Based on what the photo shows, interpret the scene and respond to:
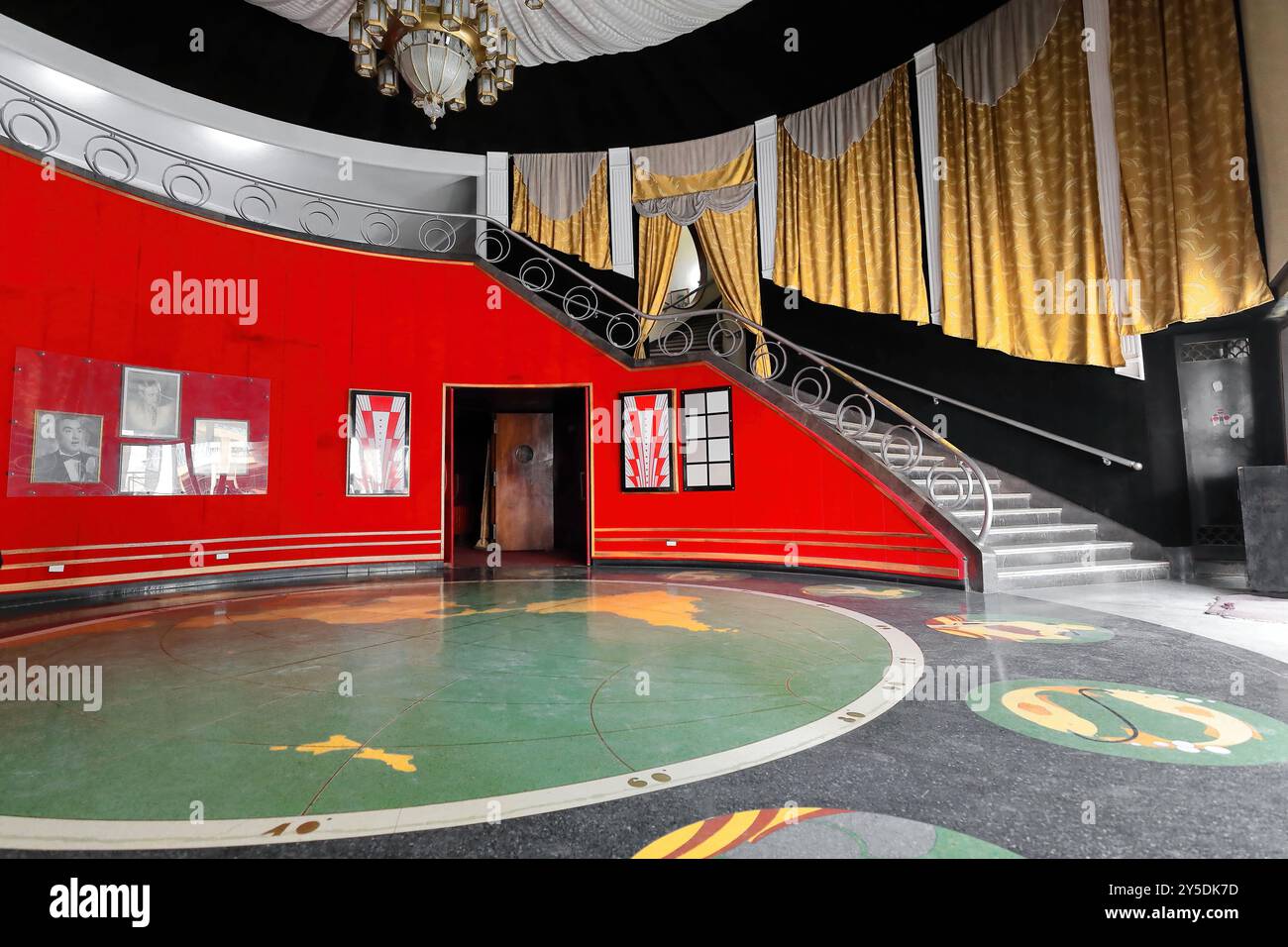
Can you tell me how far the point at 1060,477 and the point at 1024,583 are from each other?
1918 mm

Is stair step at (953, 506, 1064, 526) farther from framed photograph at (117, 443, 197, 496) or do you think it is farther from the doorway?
framed photograph at (117, 443, 197, 496)

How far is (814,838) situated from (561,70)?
10244mm

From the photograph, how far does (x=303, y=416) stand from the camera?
6.57 meters

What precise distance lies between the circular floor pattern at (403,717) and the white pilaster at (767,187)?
5.60 metres

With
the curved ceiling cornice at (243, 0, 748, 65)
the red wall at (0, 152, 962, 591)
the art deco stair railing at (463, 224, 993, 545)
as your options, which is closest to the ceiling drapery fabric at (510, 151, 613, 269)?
the art deco stair railing at (463, 224, 993, 545)

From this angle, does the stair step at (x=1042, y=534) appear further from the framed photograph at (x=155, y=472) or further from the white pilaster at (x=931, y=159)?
the framed photograph at (x=155, y=472)

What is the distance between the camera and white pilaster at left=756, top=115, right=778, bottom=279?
8148 millimetres

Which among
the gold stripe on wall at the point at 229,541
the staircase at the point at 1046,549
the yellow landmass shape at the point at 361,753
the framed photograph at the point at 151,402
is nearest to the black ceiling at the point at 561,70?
the framed photograph at the point at 151,402

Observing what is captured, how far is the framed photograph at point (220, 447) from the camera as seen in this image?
588cm

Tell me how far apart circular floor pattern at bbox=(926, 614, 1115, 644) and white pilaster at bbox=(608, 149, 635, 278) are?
6.76m

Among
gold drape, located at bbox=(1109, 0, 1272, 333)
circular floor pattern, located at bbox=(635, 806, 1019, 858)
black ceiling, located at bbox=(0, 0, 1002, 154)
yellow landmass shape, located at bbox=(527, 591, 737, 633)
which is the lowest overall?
yellow landmass shape, located at bbox=(527, 591, 737, 633)

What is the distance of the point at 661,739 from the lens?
1969mm

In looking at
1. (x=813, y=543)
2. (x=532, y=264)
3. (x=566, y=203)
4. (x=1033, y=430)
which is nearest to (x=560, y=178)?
(x=566, y=203)
